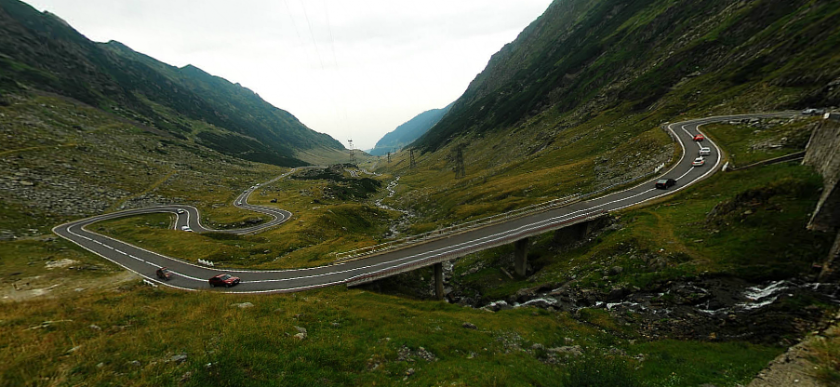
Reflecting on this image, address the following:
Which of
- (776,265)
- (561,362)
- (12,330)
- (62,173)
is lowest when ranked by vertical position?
(561,362)

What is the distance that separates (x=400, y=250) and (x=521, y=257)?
15.0m

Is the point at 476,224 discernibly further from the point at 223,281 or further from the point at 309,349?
the point at 309,349

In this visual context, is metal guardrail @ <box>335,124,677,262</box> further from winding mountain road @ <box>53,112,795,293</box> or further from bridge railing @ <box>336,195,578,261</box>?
winding mountain road @ <box>53,112,795,293</box>

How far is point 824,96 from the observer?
4622 cm

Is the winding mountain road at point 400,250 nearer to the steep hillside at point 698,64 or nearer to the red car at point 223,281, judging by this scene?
the red car at point 223,281

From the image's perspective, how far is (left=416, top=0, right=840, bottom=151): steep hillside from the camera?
56.5 meters

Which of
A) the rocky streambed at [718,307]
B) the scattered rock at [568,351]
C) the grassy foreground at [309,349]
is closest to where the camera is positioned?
the grassy foreground at [309,349]

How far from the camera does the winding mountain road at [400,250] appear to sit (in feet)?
102

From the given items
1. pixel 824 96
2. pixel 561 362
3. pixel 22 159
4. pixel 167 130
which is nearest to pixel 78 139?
pixel 22 159

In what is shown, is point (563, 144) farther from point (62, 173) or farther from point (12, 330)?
point (62, 173)

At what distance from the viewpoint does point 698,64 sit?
8894 cm

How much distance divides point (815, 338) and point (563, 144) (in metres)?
87.0

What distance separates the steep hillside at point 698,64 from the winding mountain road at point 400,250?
682 inches

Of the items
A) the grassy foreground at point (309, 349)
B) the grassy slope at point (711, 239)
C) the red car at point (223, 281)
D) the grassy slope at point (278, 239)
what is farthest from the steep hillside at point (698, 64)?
the red car at point (223, 281)
